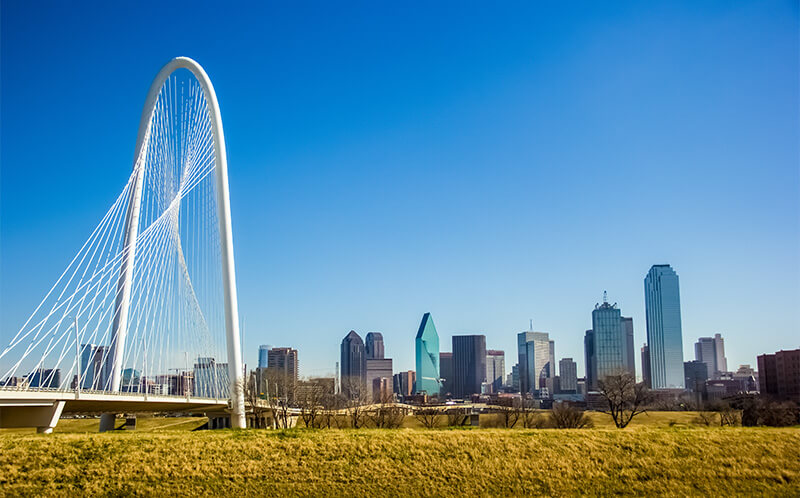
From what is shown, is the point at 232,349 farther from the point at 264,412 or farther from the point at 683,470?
the point at 683,470

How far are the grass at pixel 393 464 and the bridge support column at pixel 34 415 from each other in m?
0.82

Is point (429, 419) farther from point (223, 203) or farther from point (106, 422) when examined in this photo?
point (223, 203)

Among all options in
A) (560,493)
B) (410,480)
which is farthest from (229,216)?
(560,493)

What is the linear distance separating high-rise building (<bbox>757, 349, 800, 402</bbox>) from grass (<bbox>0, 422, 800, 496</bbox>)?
10521 cm

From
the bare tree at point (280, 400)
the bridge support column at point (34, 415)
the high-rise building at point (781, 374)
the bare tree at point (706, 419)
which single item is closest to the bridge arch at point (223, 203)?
the bare tree at point (280, 400)

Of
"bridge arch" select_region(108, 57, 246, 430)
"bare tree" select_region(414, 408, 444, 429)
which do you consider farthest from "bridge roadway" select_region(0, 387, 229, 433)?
"bare tree" select_region(414, 408, 444, 429)

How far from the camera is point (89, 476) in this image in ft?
79.6

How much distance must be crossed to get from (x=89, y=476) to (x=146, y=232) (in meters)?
16.8

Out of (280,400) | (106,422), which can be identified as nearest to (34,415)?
(106,422)

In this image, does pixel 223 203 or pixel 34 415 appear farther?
pixel 223 203

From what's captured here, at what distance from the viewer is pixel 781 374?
416 ft

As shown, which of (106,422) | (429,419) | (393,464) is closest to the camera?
(393,464)

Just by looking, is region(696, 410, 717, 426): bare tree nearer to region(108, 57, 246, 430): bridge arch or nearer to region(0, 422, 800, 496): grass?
region(0, 422, 800, 496): grass

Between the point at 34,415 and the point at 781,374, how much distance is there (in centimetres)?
12839
